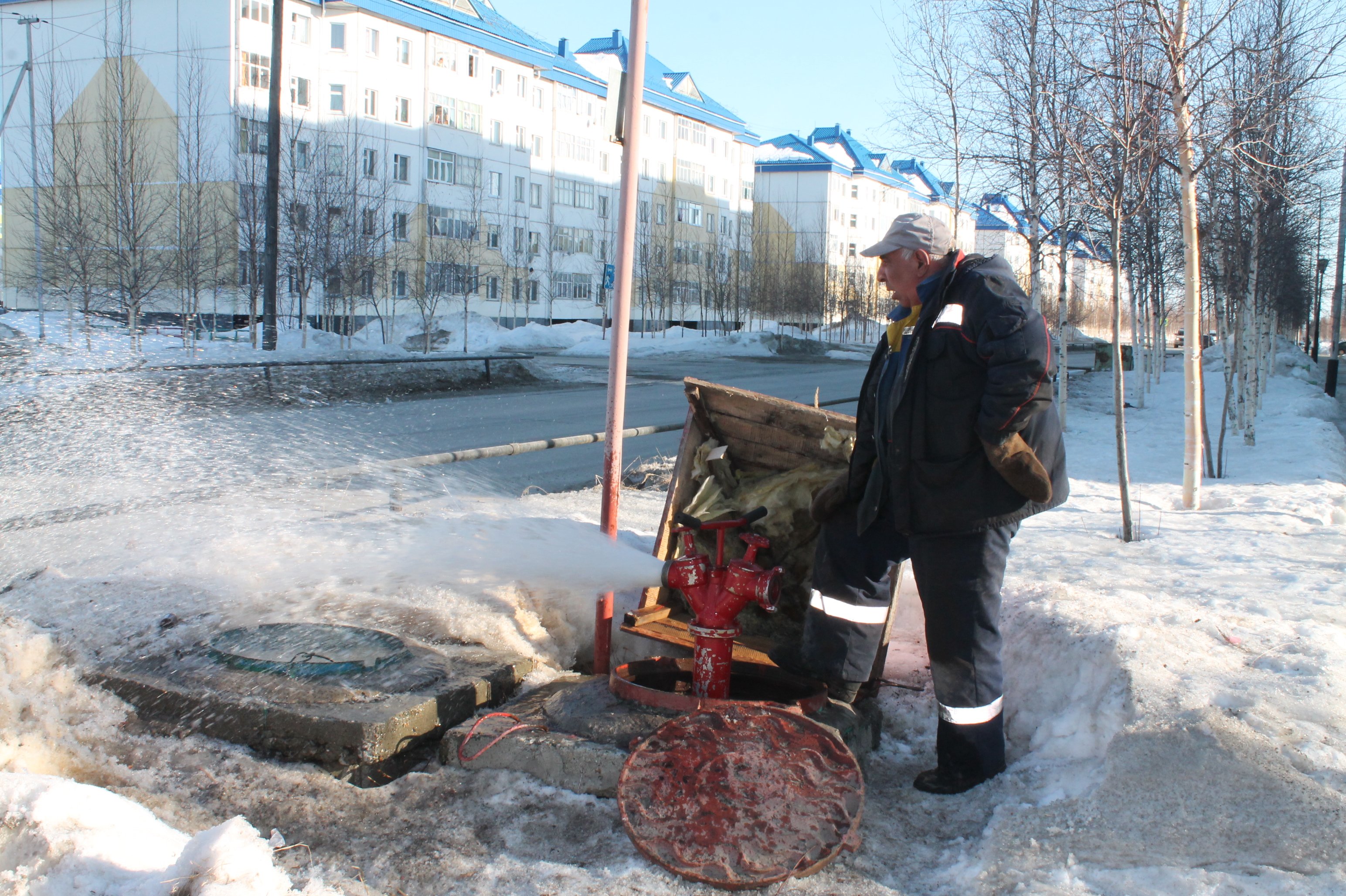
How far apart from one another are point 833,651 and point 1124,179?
223 inches

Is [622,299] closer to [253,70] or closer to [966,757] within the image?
[966,757]

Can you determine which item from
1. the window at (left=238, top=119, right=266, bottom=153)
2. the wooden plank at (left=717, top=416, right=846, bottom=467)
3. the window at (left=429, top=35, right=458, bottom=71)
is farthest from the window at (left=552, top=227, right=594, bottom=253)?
the wooden plank at (left=717, top=416, right=846, bottom=467)

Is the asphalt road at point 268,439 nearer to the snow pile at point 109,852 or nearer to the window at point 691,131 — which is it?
the snow pile at point 109,852

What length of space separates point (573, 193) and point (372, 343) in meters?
21.3

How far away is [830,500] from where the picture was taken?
357 centimetres

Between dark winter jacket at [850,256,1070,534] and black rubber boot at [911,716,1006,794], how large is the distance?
0.71 metres

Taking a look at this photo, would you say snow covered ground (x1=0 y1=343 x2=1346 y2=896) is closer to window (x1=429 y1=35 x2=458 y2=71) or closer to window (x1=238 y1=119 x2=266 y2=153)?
window (x1=238 y1=119 x2=266 y2=153)

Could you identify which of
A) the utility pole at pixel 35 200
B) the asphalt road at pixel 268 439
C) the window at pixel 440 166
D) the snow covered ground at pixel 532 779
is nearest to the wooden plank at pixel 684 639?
the snow covered ground at pixel 532 779

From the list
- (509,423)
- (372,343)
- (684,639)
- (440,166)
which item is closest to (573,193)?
(440,166)

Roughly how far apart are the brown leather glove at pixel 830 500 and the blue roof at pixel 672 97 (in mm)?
53512

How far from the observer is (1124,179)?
7.38 metres

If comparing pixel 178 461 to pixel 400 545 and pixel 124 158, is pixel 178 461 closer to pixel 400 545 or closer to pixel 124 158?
pixel 400 545

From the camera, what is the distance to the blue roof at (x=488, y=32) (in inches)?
1602

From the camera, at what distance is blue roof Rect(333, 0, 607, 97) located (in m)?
40.7
